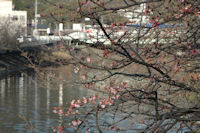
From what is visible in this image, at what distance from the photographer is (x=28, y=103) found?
2748 cm

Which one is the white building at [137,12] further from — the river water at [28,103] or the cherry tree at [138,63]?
the river water at [28,103]

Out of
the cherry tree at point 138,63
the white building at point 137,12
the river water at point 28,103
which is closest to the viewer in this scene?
the cherry tree at point 138,63

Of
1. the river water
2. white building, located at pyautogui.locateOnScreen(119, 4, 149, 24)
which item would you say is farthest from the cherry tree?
the river water

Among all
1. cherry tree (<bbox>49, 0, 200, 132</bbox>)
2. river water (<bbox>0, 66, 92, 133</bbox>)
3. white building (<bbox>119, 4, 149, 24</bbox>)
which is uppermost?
white building (<bbox>119, 4, 149, 24</bbox>)

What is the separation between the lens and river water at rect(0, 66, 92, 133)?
2114 cm

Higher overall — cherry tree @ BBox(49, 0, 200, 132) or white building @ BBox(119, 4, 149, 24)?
white building @ BBox(119, 4, 149, 24)

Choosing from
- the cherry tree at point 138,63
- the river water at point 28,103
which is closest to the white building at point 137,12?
the cherry tree at point 138,63

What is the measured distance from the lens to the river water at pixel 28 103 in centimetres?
2114

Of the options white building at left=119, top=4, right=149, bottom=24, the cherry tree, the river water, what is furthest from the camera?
the river water

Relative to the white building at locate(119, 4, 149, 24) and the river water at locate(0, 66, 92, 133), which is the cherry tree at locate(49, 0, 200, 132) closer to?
the white building at locate(119, 4, 149, 24)

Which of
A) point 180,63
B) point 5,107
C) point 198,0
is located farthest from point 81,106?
point 5,107

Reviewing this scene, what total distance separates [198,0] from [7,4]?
241ft

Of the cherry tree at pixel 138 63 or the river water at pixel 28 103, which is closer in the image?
the cherry tree at pixel 138 63

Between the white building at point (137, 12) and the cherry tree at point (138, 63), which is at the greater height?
the white building at point (137, 12)
